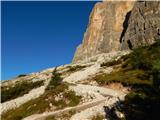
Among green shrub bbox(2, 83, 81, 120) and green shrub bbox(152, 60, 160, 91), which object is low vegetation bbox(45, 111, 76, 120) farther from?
green shrub bbox(152, 60, 160, 91)

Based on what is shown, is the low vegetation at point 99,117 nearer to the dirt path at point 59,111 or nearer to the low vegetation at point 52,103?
the dirt path at point 59,111

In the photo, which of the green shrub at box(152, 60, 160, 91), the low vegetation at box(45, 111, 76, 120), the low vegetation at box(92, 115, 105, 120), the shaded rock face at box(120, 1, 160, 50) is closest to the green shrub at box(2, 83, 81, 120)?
the low vegetation at box(45, 111, 76, 120)

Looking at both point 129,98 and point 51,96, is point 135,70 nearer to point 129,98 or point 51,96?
point 51,96

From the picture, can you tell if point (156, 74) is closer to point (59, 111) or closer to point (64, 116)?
point (64, 116)

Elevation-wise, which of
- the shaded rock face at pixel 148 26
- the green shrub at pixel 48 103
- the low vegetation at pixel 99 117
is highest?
the shaded rock face at pixel 148 26

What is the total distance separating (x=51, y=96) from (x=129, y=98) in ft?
51.5

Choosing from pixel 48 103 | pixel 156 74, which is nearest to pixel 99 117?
pixel 156 74

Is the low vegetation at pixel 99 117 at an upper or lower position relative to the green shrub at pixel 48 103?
lower

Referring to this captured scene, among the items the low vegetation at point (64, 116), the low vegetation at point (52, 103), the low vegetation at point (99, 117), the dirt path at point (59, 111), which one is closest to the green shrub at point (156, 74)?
the low vegetation at point (99, 117)

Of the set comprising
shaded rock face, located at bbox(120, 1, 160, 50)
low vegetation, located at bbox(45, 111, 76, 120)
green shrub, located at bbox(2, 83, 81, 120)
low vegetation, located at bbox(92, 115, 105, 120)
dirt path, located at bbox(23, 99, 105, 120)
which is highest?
shaded rock face, located at bbox(120, 1, 160, 50)

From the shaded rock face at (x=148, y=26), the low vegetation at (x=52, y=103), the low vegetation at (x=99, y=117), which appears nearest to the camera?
the low vegetation at (x=99, y=117)

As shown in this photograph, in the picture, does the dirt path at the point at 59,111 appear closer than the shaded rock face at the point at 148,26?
Yes

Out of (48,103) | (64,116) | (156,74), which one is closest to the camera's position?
(156,74)

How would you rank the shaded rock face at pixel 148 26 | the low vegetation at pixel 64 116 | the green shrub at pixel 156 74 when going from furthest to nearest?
the shaded rock face at pixel 148 26
the low vegetation at pixel 64 116
the green shrub at pixel 156 74
